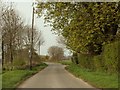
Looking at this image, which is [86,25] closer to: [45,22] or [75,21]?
[75,21]

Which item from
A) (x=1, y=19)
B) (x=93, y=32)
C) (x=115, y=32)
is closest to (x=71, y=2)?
(x=93, y=32)

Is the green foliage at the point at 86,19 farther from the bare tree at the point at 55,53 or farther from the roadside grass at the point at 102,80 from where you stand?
the bare tree at the point at 55,53

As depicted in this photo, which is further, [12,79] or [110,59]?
[110,59]

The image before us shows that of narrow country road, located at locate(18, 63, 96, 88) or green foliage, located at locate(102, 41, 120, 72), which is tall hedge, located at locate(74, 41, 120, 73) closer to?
green foliage, located at locate(102, 41, 120, 72)

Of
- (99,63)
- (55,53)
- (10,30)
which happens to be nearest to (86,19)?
(99,63)

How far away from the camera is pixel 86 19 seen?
89.4ft

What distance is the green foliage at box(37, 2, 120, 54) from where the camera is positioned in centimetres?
2562

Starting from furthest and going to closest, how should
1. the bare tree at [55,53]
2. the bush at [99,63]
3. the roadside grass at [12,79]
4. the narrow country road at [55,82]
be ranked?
the bare tree at [55,53], the bush at [99,63], the narrow country road at [55,82], the roadside grass at [12,79]

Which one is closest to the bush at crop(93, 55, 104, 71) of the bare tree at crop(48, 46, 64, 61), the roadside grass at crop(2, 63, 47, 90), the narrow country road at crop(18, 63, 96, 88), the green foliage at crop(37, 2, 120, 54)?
the green foliage at crop(37, 2, 120, 54)

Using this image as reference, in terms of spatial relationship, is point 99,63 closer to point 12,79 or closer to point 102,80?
point 12,79

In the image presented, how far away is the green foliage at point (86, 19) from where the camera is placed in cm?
2562

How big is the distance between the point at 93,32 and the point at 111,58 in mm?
3401

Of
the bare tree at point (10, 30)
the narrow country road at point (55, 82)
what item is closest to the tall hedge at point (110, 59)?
the narrow country road at point (55, 82)

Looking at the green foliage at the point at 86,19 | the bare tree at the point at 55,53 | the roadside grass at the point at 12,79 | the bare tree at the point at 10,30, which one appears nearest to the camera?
the roadside grass at the point at 12,79
